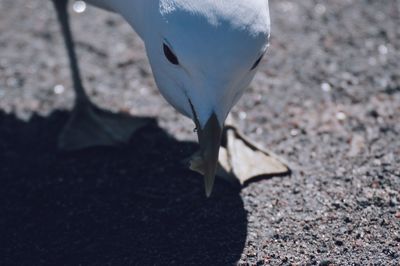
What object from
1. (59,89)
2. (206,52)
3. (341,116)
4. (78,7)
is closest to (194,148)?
(341,116)

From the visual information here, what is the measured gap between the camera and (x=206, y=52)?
2.31 meters

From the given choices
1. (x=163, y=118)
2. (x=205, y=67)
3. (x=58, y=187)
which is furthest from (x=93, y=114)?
(x=205, y=67)

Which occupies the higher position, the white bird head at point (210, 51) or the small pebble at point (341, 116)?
the white bird head at point (210, 51)

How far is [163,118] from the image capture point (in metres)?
3.53

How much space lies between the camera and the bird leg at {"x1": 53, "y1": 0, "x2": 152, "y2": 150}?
3.38 meters

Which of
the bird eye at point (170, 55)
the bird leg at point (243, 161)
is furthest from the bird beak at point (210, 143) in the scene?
the bird leg at point (243, 161)

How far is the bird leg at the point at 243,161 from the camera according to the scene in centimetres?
312

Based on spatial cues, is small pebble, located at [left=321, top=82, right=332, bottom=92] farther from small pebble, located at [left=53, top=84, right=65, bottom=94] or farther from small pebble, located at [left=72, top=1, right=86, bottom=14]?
small pebble, located at [left=72, top=1, right=86, bottom=14]

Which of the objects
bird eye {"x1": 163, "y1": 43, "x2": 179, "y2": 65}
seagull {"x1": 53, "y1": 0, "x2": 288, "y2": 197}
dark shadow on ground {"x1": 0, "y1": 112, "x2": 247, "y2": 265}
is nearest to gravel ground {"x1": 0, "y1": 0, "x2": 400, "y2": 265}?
dark shadow on ground {"x1": 0, "y1": 112, "x2": 247, "y2": 265}

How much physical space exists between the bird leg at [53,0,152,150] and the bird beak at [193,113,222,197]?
3.00 ft

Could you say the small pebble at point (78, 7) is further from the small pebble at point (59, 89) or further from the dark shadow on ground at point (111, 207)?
the dark shadow on ground at point (111, 207)

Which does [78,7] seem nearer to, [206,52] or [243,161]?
[243,161]

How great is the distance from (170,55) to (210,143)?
1.03 feet

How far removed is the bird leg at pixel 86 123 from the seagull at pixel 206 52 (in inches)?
31.3
